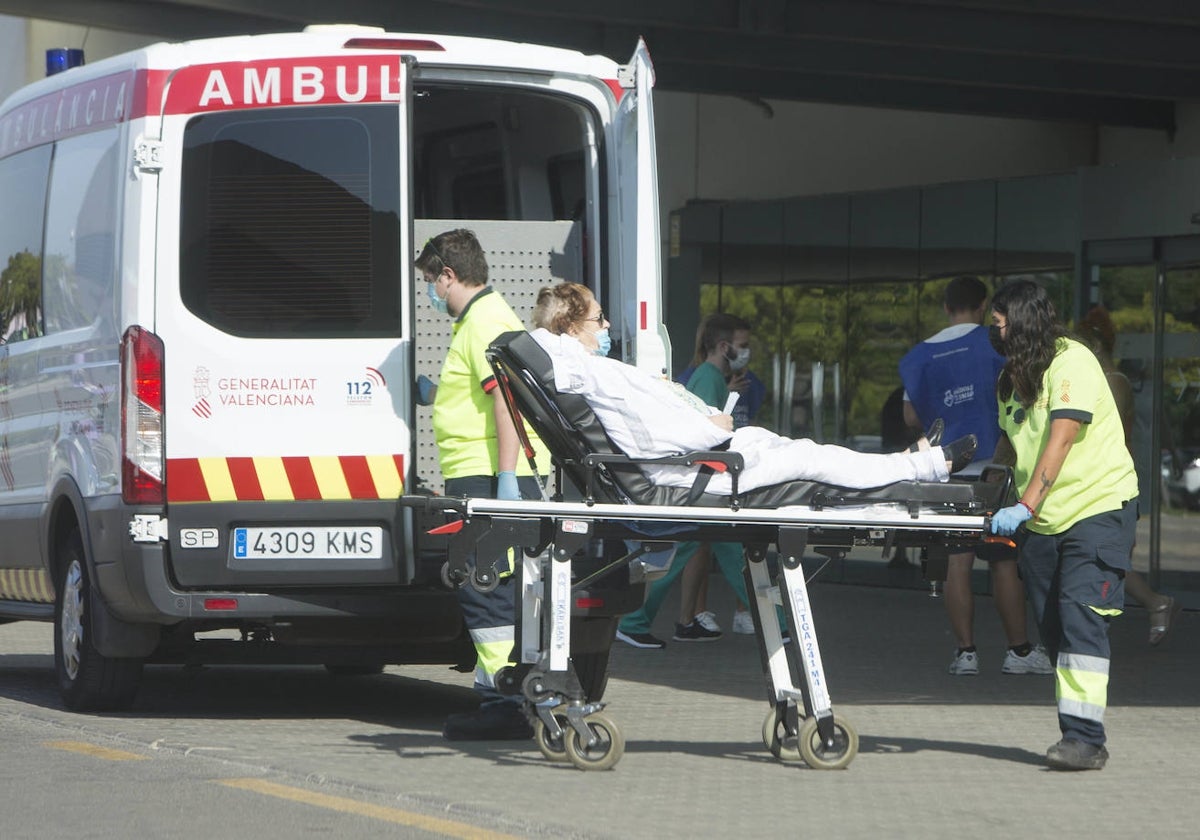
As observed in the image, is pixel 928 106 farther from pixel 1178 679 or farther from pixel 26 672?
pixel 26 672

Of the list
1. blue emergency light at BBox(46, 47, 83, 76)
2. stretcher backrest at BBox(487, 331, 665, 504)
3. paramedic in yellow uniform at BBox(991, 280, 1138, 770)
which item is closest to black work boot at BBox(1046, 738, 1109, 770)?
paramedic in yellow uniform at BBox(991, 280, 1138, 770)

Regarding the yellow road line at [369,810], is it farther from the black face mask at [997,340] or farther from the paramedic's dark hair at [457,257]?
the black face mask at [997,340]

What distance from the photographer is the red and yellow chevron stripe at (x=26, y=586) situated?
9.30 meters

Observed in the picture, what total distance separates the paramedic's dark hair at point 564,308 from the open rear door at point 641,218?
632 mm

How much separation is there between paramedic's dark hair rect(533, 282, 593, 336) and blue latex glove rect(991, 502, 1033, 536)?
5.46 ft

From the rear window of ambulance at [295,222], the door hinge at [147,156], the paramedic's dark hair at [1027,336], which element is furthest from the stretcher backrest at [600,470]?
the door hinge at [147,156]

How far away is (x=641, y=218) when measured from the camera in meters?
8.69

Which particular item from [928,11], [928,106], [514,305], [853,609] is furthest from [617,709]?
[928,106]

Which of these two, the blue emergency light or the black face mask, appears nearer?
the black face mask

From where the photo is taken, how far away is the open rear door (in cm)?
868

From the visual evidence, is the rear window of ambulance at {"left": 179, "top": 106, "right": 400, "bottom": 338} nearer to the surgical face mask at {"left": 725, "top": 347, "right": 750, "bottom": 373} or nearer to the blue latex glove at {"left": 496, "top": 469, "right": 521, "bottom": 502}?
the blue latex glove at {"left": 496, "top": 469, "right": 521, "bottom": 502}

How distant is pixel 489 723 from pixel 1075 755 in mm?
2048

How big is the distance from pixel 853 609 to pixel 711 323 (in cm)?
342

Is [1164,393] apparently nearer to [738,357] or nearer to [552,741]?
[738,357]
